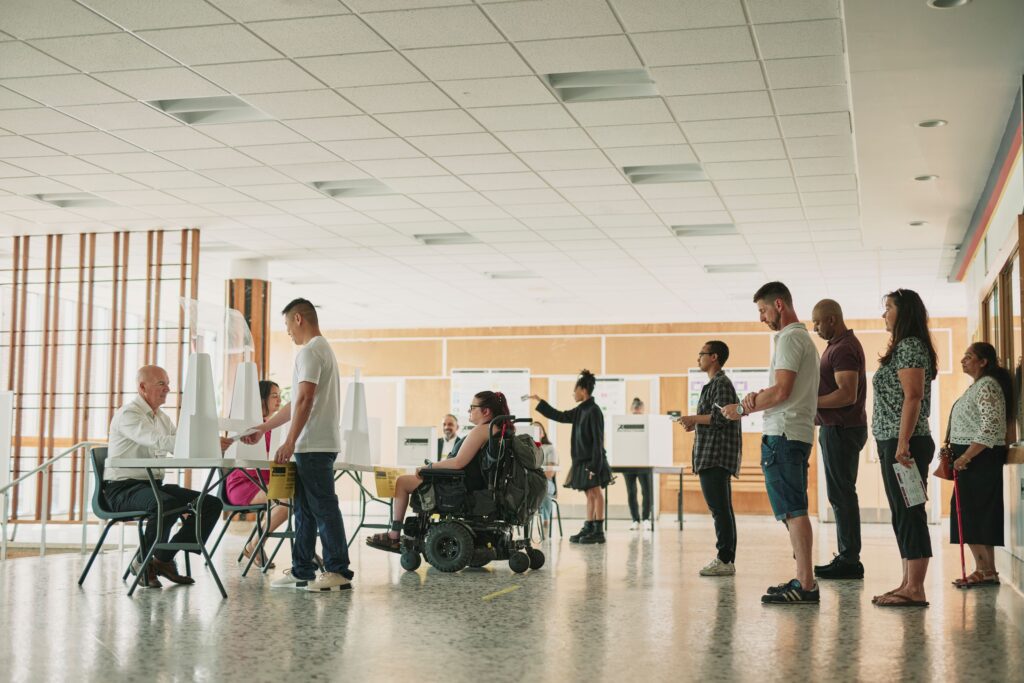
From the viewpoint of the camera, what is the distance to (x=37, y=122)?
7.39m

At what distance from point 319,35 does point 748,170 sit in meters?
3.84

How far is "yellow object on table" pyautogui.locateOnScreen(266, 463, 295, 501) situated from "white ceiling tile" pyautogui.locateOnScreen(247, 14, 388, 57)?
220 cm

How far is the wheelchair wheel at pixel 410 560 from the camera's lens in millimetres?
6859

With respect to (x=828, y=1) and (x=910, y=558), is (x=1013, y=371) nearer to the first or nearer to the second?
(x=910, y=558)

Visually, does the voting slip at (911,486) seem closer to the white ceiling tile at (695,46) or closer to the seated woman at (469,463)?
the white ceiling tile at (695,46)

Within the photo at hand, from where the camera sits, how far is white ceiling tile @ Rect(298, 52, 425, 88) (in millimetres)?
6207

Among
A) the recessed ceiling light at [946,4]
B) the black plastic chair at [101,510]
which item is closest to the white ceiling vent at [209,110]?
the black plastic chair at [101,510]

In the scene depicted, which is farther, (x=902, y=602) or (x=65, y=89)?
(x=65, y=89)

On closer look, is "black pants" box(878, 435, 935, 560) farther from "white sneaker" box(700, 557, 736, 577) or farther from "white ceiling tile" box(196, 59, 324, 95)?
"white ceiling tile" box(196, 59, 324, 95)

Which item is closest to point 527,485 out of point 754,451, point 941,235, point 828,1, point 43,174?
point 828,1

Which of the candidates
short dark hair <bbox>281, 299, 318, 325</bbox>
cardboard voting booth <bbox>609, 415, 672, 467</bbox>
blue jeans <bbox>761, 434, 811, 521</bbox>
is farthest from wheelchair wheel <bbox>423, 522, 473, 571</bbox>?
cardboard voting booth <bbox>609, 415, 672, 467</bbox>

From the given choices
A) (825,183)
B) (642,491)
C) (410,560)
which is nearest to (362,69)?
(410,560)

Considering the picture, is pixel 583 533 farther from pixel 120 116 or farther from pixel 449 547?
pixel 120 116

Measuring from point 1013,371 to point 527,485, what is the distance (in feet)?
9.60
